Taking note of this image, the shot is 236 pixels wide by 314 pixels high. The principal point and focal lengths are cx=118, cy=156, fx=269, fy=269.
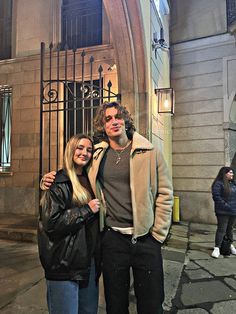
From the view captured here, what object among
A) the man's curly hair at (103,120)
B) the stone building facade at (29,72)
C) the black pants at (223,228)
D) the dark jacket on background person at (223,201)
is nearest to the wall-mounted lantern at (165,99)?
the stone building facade at (29,72)

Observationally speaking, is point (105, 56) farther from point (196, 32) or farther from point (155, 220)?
point (155, 220)

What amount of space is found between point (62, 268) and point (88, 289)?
27 centimetres

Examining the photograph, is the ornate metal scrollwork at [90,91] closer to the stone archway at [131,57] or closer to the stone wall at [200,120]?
the stone archway at [131,57]

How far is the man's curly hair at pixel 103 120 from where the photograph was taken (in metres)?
1.84

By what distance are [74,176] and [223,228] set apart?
382cm

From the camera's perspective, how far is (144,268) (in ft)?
5.56

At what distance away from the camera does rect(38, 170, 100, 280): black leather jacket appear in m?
1.54

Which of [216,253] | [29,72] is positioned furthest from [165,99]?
[29,72]

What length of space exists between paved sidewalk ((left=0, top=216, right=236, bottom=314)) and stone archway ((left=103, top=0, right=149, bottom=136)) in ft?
7.31

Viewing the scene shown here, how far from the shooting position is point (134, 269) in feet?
5.68

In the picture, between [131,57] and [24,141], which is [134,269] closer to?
[131,57]

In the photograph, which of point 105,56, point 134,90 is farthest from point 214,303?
point 105,56

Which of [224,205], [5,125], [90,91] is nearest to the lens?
[90,91]

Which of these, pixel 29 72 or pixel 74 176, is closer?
pixel 74 176
